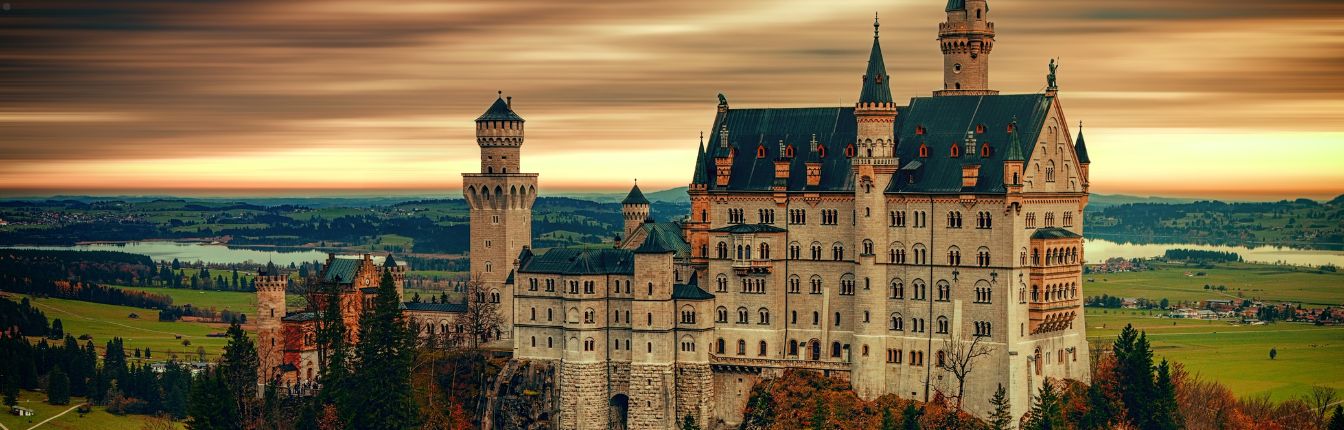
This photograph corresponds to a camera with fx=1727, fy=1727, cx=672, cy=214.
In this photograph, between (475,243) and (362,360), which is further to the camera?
(475,243)

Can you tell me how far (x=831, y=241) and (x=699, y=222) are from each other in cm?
1124

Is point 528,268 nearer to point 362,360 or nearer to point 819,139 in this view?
point 362,360

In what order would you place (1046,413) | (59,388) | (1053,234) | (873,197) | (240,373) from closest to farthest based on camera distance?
(1046,413) < (1053,234) < (873,197) < (240,373) < (59,388)

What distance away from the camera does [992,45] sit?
13438 centimetres

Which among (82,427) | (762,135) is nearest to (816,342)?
(762,135)

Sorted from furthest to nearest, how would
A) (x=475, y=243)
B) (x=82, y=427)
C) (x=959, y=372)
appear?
(x=82, y=427) < (x=475, y=243) < (x=959, y=372)

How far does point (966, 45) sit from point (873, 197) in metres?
16.3

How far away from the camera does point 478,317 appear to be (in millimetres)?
141875

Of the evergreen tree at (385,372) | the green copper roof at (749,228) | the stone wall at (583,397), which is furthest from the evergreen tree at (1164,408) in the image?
the evergreen tree at (385,372)

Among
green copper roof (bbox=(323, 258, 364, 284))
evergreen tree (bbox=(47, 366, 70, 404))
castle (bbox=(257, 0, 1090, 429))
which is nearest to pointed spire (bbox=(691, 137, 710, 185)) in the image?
castle (bbox=(257, 0, 1090, 429))

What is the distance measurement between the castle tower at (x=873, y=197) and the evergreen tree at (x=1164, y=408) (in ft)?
65.0

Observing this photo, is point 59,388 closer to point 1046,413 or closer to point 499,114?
point 499,114

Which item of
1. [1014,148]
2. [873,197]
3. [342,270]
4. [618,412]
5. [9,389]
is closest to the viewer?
[1014,148]

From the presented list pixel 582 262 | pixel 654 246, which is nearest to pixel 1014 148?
pixel 654 246
